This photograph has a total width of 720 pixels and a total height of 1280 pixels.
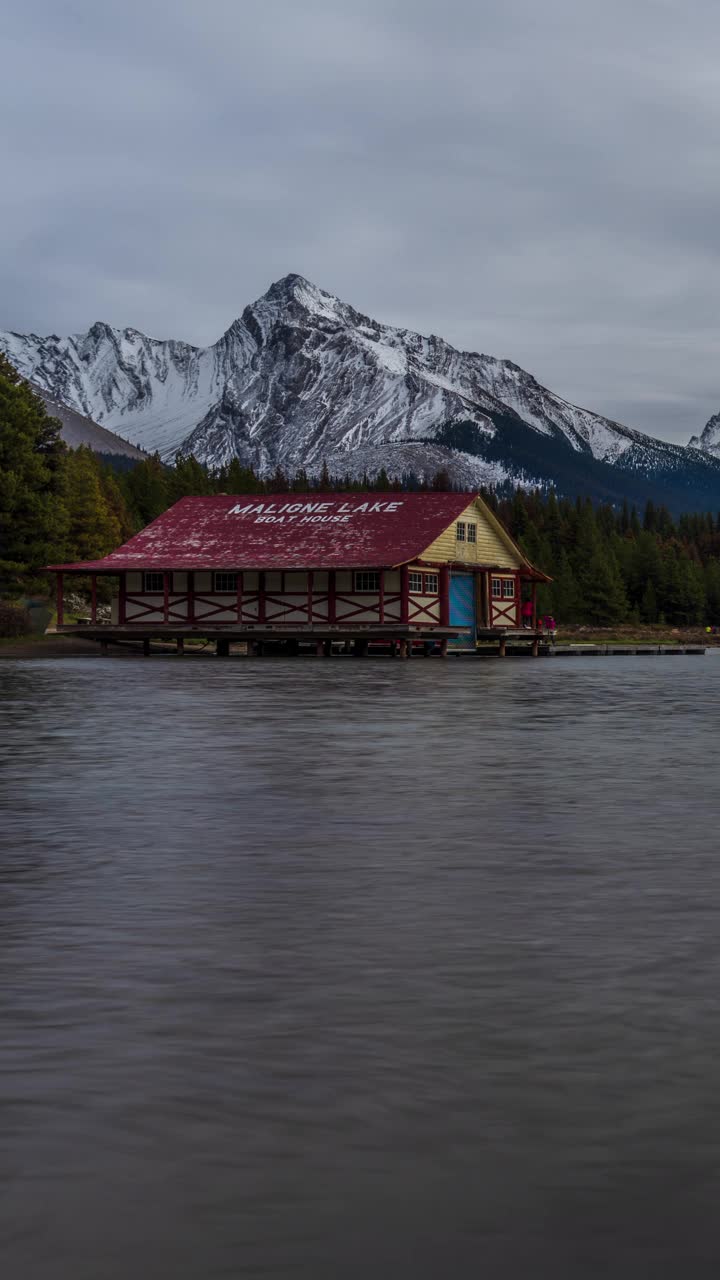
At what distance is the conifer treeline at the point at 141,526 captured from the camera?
6881 centimetres

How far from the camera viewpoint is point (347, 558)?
65938 mm

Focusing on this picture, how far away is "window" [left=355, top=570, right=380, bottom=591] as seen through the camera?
220 feet

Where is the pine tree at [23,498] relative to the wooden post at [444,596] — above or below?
above

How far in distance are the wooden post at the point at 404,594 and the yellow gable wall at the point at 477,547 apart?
4.46 ft

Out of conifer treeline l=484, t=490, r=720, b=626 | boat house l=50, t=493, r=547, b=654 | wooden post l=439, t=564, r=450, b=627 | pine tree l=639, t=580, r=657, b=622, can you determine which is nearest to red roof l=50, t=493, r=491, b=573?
boat house l=50, t=493, r=547, b=654

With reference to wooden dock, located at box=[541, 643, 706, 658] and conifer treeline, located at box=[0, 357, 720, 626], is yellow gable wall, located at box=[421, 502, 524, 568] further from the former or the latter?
conifer treeline, located at box=[0, 357, 720, 626]

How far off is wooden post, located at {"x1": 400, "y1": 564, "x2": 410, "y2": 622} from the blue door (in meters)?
4.85

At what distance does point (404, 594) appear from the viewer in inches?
2586

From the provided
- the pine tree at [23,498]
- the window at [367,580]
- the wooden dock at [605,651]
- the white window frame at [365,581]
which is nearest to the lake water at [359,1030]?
the white window frame at [365,581]

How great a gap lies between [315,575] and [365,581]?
2.27m

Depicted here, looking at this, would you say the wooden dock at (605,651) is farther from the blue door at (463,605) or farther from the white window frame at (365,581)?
the white window frame at (365,581)

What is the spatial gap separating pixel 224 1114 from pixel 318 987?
215 centimetres

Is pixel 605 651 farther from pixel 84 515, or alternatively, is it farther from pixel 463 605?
pixel 84 515

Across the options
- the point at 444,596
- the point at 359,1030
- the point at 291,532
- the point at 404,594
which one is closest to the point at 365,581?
the point at 404,594
